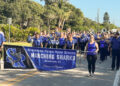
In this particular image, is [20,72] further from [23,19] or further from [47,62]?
[23,19]

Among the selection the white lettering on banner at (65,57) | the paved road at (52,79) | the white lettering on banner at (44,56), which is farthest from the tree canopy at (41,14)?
the paved road at (52,79)

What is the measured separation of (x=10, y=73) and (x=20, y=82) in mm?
1929

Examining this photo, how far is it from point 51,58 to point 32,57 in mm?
841

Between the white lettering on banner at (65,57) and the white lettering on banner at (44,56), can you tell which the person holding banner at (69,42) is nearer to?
the white lettering on banner at (65,57)

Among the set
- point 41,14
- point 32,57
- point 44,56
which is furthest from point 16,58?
point 41,14

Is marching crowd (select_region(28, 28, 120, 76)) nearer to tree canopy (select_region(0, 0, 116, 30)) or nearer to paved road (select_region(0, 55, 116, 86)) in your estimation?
paved road (select_region(0, 55, 116, 86))

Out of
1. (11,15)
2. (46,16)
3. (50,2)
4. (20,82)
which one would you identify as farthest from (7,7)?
(20,82)

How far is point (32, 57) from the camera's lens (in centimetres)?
1033

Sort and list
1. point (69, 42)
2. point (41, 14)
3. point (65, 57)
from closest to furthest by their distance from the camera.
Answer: point (65, 57) < point (69, 42) < point (41, 14)

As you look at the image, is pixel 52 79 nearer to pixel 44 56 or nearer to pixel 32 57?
pixel 44 56

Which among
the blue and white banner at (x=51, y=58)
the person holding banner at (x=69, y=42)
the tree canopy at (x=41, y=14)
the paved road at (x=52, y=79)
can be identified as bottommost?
the paved road at (x=52, y=79)

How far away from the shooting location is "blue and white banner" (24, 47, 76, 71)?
10328mm

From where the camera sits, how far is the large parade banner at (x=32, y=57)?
10305 millimetres

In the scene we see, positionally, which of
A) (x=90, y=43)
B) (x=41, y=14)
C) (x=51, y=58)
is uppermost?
(x=41, y=14)
